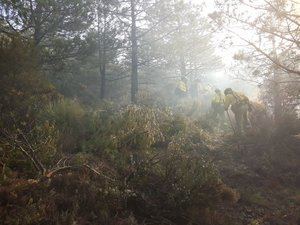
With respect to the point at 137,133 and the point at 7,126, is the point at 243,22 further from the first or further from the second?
the point at 7,126

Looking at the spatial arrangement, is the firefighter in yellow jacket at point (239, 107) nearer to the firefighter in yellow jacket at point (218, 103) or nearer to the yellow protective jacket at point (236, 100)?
the yellow protective jacket at point (236, 100)

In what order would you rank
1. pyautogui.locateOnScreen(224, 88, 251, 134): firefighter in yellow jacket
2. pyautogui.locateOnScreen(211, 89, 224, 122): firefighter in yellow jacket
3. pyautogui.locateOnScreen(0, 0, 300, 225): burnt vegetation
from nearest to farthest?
pyautogui.locateOnScreen(0, 0, 300, 225): burnt vegetation < pyautogui.locateOnScreen(224, 88, 251, 134): firefighter in yellow jacket < pyautogui.locateOnScreen(211, 89, 224, 122): firefighter in yellow jacket

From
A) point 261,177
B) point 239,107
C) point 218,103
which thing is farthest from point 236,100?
point 261,177

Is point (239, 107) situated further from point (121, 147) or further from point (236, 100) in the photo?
point (121, 147)

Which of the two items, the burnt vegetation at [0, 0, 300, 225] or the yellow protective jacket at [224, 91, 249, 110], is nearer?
the burnt vegetation at [0, 0, 300, 225]

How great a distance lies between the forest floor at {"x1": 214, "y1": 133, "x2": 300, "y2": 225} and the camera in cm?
662

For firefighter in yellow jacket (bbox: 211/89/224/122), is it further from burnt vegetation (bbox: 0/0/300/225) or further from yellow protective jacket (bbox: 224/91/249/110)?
yellow protective jacket (bbox: 224/91/249/110)

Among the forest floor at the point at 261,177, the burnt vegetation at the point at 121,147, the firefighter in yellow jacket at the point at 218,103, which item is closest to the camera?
the burnt vegetation at the point at 121,147

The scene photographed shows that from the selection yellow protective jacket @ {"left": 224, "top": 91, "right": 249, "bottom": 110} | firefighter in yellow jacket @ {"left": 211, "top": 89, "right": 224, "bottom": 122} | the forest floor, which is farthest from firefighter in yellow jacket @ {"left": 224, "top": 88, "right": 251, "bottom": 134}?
firefighter in yellow jacket @ {"left": 211, "top": 89, "right": 224, "bottom": 122}

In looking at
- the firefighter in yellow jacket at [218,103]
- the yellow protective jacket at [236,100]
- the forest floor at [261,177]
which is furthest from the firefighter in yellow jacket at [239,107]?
the firefighter in yellow jacket at [218,103]

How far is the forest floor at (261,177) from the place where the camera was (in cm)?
662

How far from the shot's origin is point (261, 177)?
8.82 metres

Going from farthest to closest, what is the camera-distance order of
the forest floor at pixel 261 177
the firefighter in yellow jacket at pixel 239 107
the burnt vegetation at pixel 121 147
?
the firefighter in yellow jacket at pixel 239 107 < the forest floor at pixel 261 177 < the burnt vegetation at pixel 121 147

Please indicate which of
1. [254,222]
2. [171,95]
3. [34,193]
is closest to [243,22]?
[254,222]
